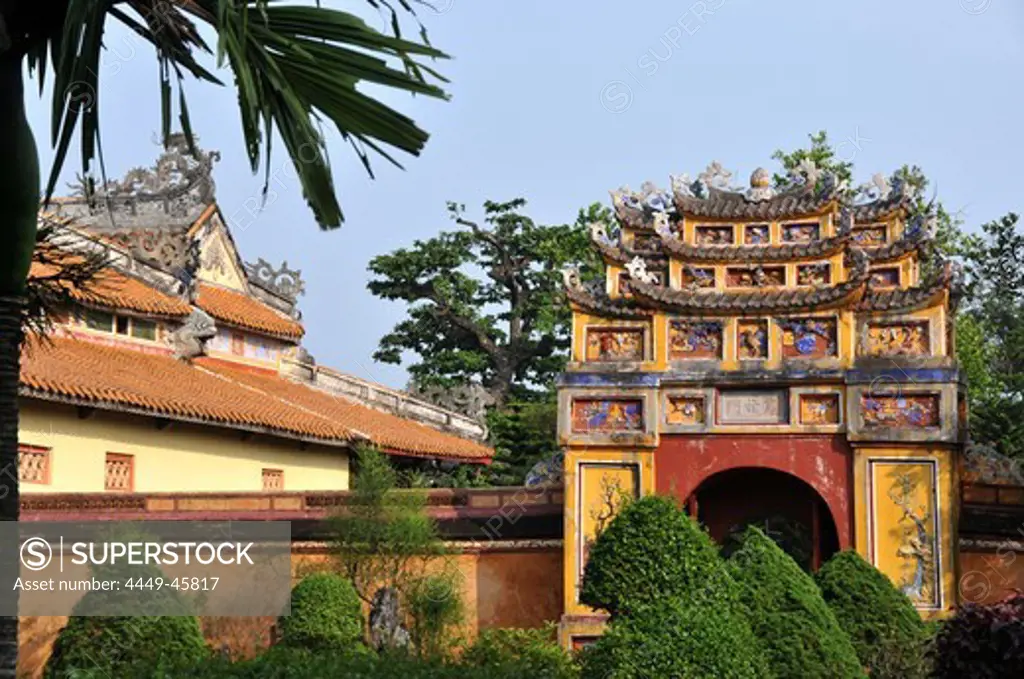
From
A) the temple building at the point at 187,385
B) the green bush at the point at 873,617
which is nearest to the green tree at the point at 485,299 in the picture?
the temple building at the point at 187,385

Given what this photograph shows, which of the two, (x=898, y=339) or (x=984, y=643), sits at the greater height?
(x=898, y=339)

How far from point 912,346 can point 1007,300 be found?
2278 centimetres

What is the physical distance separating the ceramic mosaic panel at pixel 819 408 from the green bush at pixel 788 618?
5834 millimetres

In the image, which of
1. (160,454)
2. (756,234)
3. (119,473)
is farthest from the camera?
(160,454)

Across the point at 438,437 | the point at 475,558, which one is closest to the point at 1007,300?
the point at 438,437

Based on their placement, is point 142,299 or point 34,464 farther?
point 142,299

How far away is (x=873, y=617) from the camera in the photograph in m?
12.4

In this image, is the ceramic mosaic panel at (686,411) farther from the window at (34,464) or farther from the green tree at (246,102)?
the green tree at (246,102)

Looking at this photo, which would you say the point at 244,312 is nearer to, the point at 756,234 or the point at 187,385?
the point at 187,385

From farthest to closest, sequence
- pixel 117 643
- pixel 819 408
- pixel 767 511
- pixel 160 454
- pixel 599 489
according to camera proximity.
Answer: pixel 160 454 < pixel 767 511 < pixel 599 489 < pixel 819 408 < pixel 117 643

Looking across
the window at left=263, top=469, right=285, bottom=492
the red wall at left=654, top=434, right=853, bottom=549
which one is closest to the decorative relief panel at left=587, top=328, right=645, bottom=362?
the red wall at left=654, top=434, right=853, bottom=549

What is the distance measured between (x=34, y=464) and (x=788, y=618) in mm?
10777

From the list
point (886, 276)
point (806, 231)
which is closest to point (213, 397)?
point (806, 231)

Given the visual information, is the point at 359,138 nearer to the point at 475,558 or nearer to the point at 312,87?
the point at 312,87
